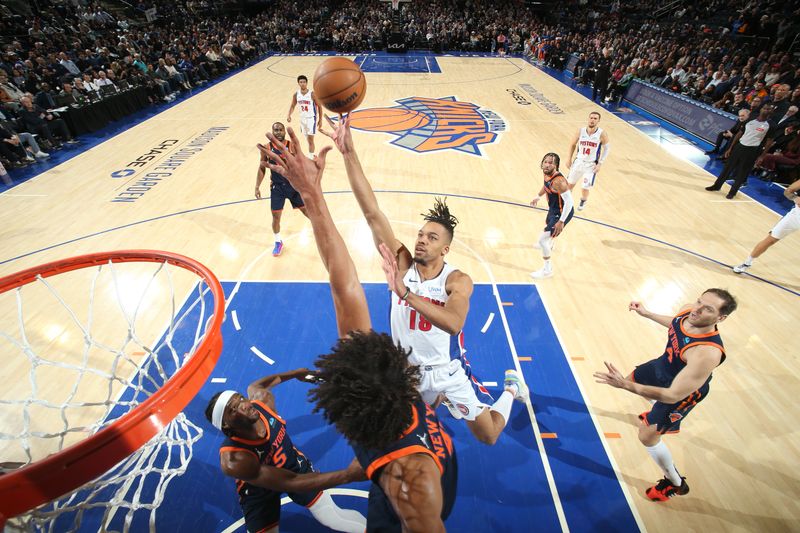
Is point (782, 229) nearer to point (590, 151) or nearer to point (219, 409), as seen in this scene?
point (590, 151)

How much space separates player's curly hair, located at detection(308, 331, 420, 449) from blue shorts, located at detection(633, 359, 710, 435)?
2.27 m

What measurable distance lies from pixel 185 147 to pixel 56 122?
337cm

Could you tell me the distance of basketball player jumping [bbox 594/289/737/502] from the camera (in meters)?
2.80

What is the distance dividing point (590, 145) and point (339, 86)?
500 cm

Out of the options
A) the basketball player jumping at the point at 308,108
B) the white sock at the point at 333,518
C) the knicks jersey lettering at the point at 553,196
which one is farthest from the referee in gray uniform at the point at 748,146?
the white sock at the point at 333,518

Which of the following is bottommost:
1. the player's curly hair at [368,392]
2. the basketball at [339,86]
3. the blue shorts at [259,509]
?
the blue shorts at [259,509]

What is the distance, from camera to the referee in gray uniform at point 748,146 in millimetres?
7074

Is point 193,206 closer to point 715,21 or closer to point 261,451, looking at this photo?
point 261,451

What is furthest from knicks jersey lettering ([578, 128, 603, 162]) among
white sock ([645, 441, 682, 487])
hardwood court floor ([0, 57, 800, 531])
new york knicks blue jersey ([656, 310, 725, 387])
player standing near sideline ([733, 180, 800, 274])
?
white sock ([645, 441, 682, 487])

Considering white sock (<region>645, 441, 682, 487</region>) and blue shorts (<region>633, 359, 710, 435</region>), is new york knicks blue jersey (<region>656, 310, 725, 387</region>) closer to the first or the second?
blue shorts (<region>633, 359, 710, 435</region>)

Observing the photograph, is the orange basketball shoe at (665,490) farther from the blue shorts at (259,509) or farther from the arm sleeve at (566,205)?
Answer: the arm sleeve at (566,205)

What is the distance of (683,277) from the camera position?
5.76 metres


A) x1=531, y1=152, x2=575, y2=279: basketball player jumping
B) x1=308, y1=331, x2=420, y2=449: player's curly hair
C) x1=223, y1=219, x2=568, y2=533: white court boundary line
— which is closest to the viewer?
x1=308, y1=331, x2=420, y2=449: player's curly hair

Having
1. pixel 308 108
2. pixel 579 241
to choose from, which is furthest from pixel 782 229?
pixel 308 108
